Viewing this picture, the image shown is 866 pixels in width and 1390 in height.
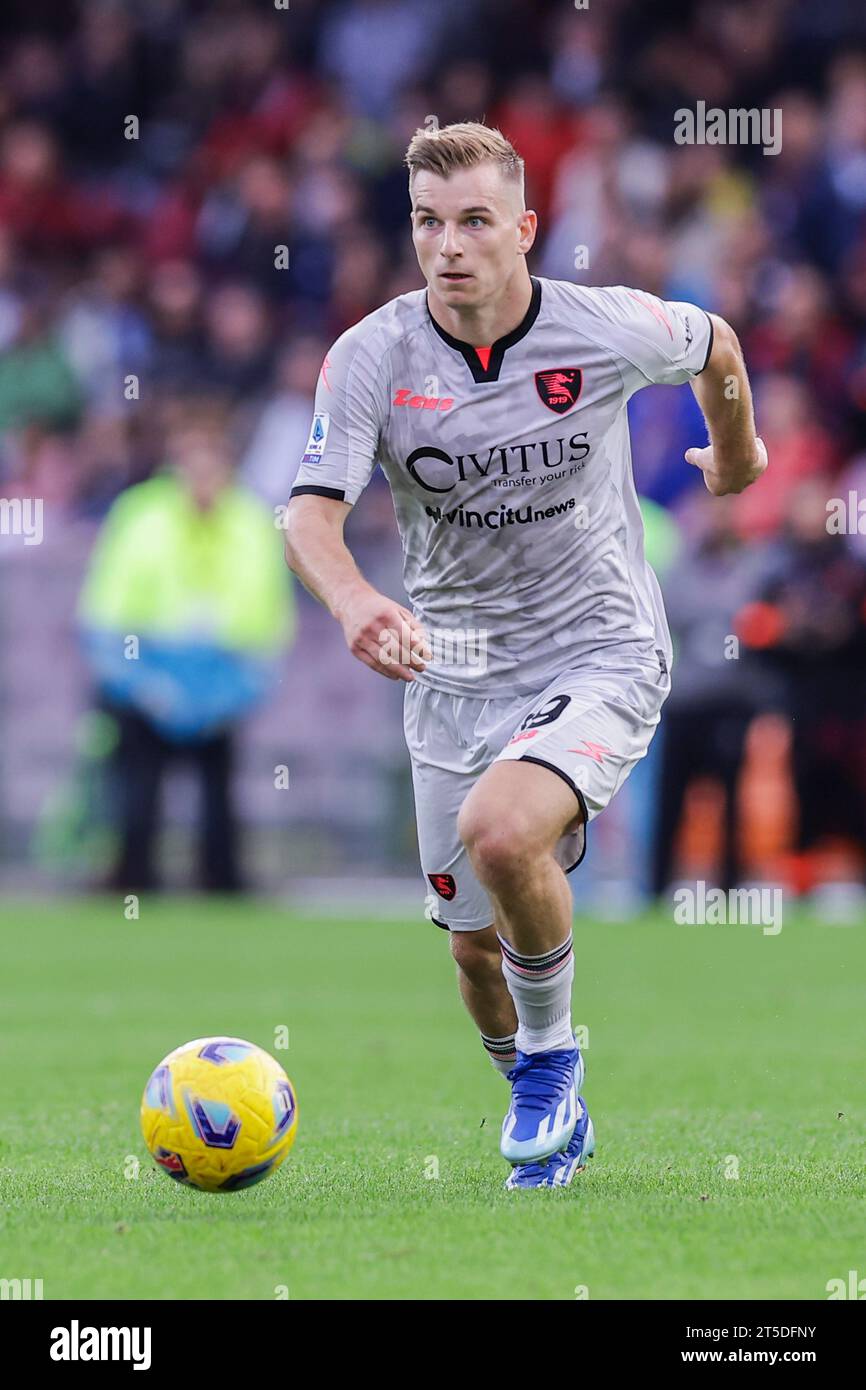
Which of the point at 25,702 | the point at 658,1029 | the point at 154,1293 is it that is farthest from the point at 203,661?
the point at 154,1293

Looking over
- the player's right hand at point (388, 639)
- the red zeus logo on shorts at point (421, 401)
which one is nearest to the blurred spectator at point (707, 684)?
the red zeus logo on shorts at point (421, 401)

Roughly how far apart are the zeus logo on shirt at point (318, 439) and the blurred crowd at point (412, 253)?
326 inches

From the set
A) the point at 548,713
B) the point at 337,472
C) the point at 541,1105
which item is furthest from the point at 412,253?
the point at 541,1105

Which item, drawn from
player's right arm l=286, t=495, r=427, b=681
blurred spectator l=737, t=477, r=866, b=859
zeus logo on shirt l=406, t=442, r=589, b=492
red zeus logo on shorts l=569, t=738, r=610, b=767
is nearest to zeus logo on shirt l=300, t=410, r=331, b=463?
player's right arm l=286, t=495, r=427, b=681

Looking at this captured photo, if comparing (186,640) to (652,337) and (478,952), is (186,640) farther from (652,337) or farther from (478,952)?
(652,337)

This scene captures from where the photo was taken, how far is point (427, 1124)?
21.9 feet

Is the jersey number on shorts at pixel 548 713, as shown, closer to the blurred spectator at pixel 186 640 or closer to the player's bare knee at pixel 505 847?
the player's bare knee at pixel 505 847

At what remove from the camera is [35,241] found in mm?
19594

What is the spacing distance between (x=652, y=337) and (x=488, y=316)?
1.49 ft

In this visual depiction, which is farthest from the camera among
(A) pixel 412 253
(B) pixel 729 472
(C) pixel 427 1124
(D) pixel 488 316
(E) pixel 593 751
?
(A) pixel 412 253

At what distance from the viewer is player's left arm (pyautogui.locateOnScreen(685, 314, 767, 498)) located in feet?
20.2

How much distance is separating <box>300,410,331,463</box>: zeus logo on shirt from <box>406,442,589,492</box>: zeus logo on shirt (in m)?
0.24

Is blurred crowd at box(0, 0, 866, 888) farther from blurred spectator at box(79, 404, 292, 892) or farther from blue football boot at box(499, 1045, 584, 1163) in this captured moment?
blue football boot at box(499, 1045, 584, 1163)
